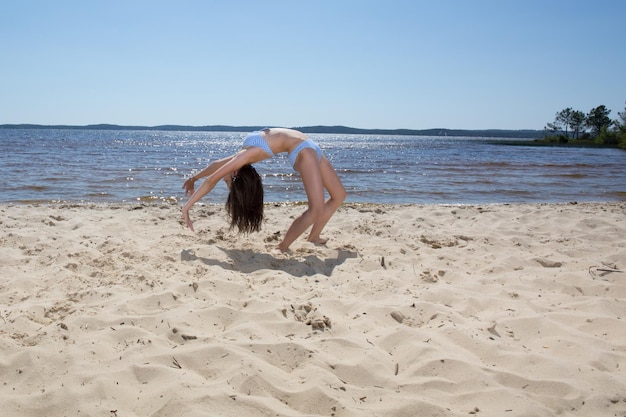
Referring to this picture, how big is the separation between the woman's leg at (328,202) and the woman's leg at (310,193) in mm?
194

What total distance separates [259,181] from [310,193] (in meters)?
0.50

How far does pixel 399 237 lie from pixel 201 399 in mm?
3599

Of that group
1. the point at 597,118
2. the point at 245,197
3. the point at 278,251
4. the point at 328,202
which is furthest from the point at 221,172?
the point at 597,118

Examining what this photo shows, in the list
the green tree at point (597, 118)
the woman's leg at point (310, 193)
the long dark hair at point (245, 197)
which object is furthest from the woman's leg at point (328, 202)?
the green tree at point (597, 118)

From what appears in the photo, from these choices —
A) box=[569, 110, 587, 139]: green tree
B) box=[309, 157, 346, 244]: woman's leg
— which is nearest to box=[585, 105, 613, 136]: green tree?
box=[569, 110, 587, 139]: green tree

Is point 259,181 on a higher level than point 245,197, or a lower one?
higher

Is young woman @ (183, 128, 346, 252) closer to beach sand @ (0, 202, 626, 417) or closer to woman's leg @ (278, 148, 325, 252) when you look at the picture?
woman's leg @ (278, 148, 325, 252)

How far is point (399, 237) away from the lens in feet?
17.8

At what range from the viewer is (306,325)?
295cm

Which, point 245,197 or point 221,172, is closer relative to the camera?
point 221,172

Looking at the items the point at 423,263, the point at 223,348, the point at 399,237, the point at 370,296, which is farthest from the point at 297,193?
the point at 223,348

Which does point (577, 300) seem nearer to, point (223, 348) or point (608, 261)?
point (608, 261)

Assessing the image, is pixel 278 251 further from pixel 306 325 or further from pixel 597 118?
pixel 597 118

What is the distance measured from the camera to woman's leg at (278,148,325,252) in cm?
477
